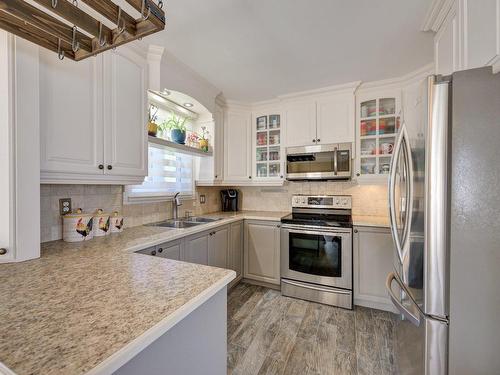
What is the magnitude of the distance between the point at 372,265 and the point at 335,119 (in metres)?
1.65

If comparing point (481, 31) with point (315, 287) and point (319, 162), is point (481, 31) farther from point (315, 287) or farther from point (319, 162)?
point (315, 287)

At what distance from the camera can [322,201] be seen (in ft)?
9.56

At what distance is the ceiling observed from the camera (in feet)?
4.76

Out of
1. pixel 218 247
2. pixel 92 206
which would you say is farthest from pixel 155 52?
pixel 218 247

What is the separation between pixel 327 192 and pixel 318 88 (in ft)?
4.23

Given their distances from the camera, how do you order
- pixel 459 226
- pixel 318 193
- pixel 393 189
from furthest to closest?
pixel 318 193
pixel 393 189
pixel 459 226

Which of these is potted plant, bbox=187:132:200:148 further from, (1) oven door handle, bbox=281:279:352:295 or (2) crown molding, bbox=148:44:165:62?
(1) oven door handle, bbox=281:279:352:295

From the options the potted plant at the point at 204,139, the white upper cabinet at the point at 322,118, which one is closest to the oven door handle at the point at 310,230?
the white upper cabinet at the point at 322,118

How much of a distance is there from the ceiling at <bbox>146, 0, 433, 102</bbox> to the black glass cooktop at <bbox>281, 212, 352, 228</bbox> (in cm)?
154

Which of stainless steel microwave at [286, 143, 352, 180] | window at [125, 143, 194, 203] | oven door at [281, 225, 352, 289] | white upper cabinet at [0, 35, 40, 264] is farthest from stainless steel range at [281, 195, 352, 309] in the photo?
white upper cabinet at [0, 35, 40, 264]

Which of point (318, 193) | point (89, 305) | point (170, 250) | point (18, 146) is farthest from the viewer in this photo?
point (318, 193)

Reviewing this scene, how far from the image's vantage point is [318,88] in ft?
8.75

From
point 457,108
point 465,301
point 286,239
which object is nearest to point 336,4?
point 457,108

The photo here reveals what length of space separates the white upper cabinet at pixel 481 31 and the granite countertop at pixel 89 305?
4.58 feet
